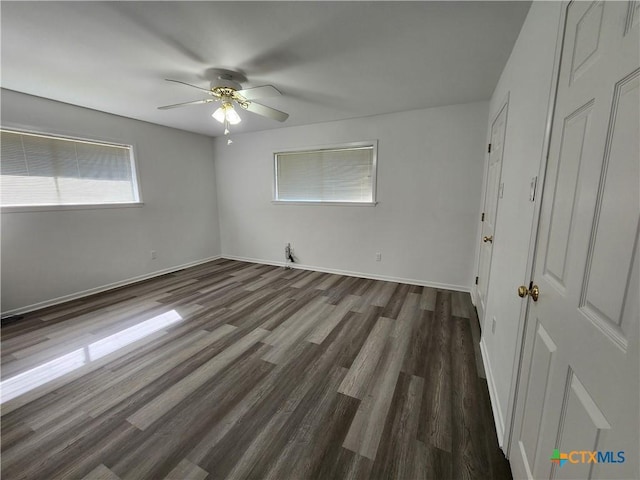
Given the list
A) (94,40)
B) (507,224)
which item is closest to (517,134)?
(507,224)

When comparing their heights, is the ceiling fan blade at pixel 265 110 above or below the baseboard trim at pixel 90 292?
above

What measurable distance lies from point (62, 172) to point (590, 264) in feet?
15.4

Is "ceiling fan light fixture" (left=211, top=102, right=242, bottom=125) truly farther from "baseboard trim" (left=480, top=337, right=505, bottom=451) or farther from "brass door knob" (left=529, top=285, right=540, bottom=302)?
"baseboard trim" (left=480, top=337, right=505, bottom=451)

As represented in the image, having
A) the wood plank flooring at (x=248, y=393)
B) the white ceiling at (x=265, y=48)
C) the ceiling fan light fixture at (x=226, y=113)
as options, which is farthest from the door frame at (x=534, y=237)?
the ceiling fan light fixture at (x=226, y=113)

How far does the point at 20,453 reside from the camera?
1348mm

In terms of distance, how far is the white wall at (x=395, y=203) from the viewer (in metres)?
3.25

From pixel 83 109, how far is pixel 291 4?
3326 millimetres

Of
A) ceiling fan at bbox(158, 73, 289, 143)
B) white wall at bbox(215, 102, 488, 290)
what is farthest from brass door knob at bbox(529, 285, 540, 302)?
white wall at bbox(215, 102, 488, 290)

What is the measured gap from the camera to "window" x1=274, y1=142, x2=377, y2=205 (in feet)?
12.5

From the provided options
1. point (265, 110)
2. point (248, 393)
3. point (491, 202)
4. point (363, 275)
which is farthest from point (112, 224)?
point (491, 202)

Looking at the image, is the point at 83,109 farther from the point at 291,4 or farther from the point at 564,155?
the point at 564,155

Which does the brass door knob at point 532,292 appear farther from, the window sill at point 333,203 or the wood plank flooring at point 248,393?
the window sill at point 333,203

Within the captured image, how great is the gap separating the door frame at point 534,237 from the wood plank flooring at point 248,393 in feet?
0.83

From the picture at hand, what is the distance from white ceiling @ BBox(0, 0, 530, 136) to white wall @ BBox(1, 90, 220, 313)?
43 cm
